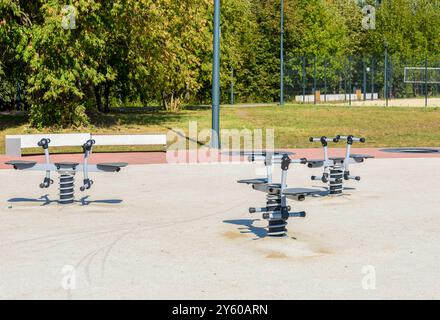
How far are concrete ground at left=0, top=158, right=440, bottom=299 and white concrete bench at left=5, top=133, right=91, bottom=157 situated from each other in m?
2.93

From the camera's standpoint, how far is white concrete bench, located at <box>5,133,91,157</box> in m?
18.8

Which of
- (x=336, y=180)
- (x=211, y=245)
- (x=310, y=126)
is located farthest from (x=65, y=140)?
(x=310, y=126)

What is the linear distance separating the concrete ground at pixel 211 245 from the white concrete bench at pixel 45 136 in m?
2.93

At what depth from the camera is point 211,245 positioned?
9.68 meters

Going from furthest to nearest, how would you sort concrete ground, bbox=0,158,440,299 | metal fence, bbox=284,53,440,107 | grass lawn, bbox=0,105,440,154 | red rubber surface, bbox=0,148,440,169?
1. metal fence, bbox=284,53,440,107
2. grass lawn, bbox=0,105,440,154
3. red rubber surface, bbox=0,148,440,169
4. concrete ground, bbox=0,158,440,299

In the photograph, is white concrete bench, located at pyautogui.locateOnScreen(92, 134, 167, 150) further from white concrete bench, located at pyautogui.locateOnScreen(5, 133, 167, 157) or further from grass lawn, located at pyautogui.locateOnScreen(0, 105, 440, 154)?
grass lawn, located at pyautogui.locateOnScreen(0, 105, 440, 154)

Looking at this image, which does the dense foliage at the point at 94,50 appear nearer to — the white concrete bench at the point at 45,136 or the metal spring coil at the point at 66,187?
the white concrete bench at the point at 45,136

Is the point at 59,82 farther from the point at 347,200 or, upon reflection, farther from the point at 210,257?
the point at 210,257

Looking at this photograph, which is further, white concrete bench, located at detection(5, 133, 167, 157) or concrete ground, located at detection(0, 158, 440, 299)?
white concrete bench, located at detection(5, 133, 167, 157)

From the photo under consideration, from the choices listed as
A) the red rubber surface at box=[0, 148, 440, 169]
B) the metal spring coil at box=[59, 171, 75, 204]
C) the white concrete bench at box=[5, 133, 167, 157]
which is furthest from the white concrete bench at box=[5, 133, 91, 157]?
the metal spring coil at box=[59, 171, 75, 204]

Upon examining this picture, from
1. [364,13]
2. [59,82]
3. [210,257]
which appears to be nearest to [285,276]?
A: [210,257]

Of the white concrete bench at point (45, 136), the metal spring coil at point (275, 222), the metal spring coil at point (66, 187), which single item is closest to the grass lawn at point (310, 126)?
the white concrete bench at point (45, 136)

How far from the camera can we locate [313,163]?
1395cm

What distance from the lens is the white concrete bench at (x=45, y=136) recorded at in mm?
18797
